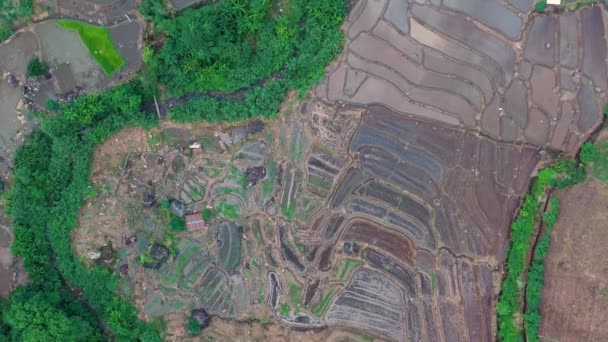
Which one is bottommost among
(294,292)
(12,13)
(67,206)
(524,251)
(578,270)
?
(294,292)

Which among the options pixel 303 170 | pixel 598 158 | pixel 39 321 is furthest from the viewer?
pixel 303 170

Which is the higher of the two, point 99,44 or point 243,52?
point 243,52

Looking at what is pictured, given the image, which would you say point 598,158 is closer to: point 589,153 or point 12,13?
point 589,153

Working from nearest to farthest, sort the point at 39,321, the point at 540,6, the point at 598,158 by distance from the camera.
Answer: the point at 39,321 → the point at 598,158 → the point at 540,6

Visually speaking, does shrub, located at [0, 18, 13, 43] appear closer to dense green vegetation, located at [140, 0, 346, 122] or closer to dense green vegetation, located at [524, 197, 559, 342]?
dense green vegetation, located at [140, 0, 346, 122]

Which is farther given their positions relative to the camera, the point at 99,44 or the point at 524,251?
the point at 99,44

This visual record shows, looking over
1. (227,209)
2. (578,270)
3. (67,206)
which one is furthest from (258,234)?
(578,270)

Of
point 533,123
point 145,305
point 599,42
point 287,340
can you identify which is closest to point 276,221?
point 287,340

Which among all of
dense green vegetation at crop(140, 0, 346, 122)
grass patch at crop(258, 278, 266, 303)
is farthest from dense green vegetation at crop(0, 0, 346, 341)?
grass patch at crop(258, 278, 266, 303)
